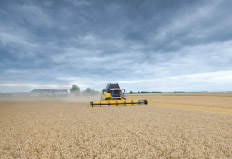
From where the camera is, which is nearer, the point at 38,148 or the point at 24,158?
the point at 24,158

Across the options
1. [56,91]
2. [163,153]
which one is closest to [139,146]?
[163,153]

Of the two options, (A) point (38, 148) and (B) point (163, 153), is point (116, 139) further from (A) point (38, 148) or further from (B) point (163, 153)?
(A) point (38, 148)

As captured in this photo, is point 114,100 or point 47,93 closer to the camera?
point 114,100

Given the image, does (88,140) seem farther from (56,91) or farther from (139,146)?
(56,91)

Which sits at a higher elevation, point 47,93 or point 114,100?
point 47,93

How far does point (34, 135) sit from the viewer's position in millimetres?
7289

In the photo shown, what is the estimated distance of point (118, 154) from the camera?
16.4ft

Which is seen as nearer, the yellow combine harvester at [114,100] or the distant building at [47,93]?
the yellow combine harvester at [114,100]

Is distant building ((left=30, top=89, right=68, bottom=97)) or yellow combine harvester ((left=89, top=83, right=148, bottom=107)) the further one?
distant building ((left=30, top=89, right=68, bottom=97))

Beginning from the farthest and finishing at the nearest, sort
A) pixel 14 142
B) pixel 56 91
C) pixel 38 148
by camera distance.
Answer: pixel 56 91, pixel 14 142, pixel 38 148

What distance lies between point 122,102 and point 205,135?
14.9 metres

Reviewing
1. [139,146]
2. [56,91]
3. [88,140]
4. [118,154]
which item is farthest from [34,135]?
[56,91]

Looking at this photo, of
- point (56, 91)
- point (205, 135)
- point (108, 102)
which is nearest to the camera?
point (205, 135)

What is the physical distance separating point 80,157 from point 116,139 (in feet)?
6.99
